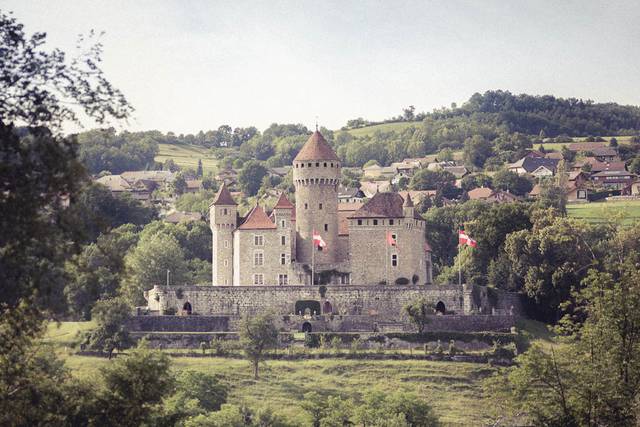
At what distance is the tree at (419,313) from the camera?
7981cm

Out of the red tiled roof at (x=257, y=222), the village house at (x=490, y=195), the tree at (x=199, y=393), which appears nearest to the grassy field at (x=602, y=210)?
the village house at (x=490, y=195)

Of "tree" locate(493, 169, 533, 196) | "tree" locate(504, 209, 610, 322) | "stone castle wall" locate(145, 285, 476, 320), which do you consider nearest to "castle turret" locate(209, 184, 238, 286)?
"stone castle wall" locate(145, 285, 476, 320)

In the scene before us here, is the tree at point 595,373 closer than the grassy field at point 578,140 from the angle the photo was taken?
Yes

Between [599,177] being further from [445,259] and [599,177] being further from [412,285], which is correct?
[412,285]

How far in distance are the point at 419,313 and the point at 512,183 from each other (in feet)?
226

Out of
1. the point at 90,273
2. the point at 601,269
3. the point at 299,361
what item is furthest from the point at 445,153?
the point at 90,273

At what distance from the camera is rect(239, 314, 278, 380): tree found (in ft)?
248

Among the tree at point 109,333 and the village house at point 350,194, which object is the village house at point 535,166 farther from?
the tree at point 109,333

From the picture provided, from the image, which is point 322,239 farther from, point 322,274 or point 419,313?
point 419,313

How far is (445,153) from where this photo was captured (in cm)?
17812

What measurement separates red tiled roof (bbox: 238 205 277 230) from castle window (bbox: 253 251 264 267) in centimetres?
158

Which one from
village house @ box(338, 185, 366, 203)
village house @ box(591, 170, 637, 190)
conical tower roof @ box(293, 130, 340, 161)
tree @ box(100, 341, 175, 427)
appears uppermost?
village house @ box(591, 170, 637, 190)

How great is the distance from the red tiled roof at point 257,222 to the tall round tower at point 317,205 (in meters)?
1.97

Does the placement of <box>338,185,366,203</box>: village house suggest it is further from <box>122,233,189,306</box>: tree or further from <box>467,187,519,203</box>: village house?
<box>122,233,189,306</box>: tree
